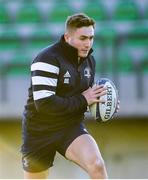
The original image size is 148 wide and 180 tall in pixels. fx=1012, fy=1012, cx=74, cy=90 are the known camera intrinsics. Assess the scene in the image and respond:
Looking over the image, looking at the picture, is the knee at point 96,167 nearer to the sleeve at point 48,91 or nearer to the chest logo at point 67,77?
the sleeve at point 48,91

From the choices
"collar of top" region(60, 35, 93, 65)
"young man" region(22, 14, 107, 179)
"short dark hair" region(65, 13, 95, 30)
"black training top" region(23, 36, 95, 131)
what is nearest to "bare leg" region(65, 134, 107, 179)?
"young man" region(22, 14, 107, 179)

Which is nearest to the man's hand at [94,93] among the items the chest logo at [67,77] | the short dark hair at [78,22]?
the chest logo at [67,77]

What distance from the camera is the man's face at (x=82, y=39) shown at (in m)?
7.47

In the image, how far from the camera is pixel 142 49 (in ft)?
47.3

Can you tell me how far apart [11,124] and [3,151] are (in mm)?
481

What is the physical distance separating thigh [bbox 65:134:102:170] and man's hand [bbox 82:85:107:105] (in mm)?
269

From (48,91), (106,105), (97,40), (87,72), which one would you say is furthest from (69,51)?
(97,40)

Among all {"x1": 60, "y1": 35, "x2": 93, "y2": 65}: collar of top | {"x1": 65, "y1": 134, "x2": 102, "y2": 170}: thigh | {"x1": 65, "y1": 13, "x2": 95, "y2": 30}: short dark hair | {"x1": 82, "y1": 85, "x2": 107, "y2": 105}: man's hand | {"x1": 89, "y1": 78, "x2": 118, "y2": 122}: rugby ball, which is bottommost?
{"x1": 65, "y1": 134, "x2": 102, "y2": 170}: thigh

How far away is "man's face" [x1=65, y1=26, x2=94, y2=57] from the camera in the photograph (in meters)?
7.47

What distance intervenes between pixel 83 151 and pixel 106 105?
0.55m

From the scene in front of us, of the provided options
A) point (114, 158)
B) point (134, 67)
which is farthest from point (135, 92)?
point (114, 158)

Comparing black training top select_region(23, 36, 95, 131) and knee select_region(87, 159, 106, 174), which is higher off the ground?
black training top select_region(23, 36, 95, 131)

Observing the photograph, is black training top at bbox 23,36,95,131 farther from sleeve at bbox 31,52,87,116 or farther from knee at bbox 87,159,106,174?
knee at bbox 87,159,106,174

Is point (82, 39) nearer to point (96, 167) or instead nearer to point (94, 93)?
point (94, 93)
